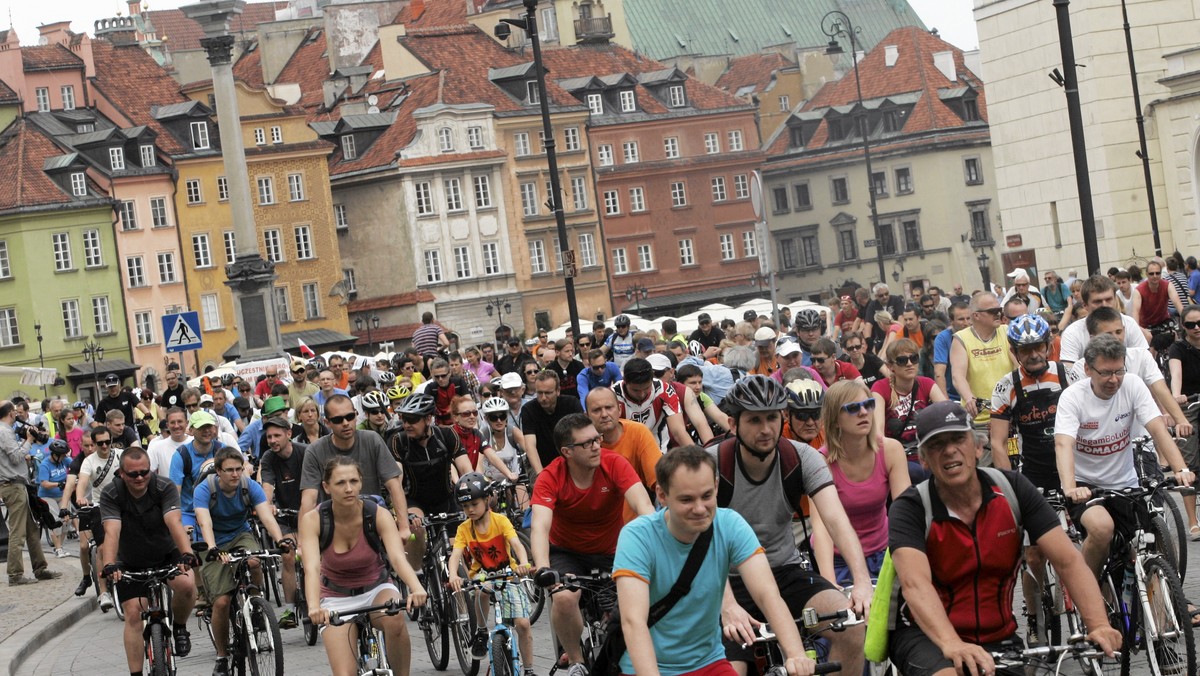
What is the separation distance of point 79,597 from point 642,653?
15887 millimetres

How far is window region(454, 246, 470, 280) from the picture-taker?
84625mm

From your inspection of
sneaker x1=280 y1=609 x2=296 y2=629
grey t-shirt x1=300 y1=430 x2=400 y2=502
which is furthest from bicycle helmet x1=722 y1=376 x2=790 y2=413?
sneaker x1=280 y1=609 x2=296 y2=629

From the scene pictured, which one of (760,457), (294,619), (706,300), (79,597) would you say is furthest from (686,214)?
(760,457)

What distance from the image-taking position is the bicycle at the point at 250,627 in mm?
12648

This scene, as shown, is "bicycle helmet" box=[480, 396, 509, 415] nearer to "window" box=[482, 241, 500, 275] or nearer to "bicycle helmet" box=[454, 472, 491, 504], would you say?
"bicycle helmet" box=[454, 472, 491, 504]

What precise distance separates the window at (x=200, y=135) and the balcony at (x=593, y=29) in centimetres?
2185

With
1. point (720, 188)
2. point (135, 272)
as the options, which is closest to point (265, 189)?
point (135, 272)

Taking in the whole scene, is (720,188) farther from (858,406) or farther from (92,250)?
(858,406)

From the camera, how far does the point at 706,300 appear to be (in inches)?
3565

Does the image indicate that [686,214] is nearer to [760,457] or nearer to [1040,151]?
[1040,151]

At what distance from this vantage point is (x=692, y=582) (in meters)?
6.54

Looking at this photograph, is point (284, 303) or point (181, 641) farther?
point (284, 303)

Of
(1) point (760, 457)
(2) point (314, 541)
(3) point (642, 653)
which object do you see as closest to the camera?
(3) point (642, 653)

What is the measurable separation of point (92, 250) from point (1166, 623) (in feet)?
243
